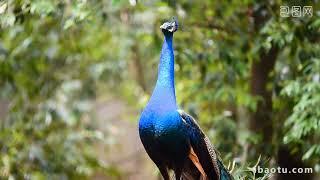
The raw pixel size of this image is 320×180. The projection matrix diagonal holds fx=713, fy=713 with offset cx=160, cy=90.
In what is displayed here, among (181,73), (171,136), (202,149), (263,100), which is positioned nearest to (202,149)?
(202,149)

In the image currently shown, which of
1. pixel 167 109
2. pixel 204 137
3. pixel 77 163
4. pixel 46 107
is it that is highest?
pixel 167 109

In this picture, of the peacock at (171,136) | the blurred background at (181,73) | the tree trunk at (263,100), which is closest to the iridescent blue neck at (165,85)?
the peacock at (171,136)

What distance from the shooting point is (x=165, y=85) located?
3.17m

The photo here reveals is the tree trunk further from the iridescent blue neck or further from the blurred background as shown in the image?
the iridescent blue neck

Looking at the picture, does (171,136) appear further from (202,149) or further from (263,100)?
(263,100)

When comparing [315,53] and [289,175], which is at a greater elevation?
[315,53]

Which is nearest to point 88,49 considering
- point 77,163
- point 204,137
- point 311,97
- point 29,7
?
point 77,163

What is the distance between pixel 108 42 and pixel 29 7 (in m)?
2.72

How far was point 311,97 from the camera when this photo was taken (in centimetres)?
433

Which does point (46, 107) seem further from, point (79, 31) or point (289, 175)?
point (289, 175)

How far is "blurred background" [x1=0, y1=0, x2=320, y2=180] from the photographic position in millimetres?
4480

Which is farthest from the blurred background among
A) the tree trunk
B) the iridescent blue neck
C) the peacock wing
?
the iridescent blue neck

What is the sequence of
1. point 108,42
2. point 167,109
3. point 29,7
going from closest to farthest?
point 167,109, point 29,7, point 108,42

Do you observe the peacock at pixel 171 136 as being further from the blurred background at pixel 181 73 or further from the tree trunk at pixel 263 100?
the tree trunk at pixel 263 100
